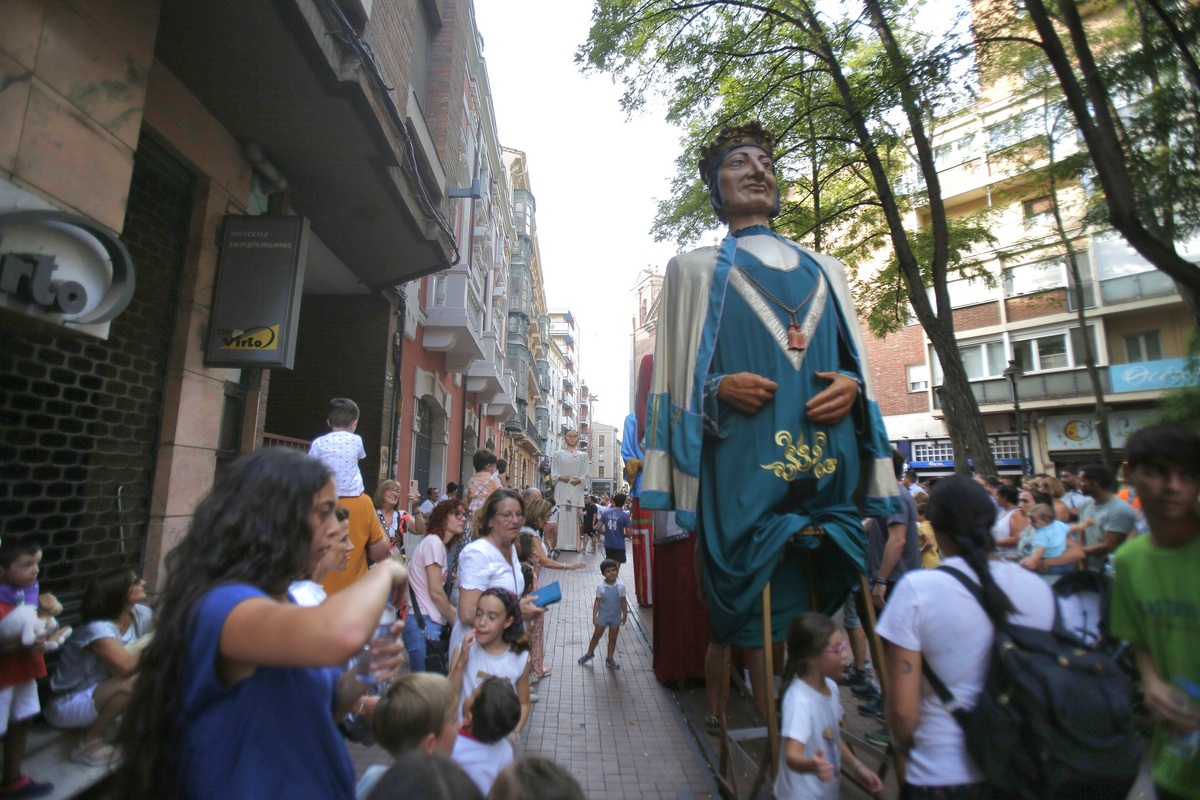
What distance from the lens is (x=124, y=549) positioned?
4418 millimetres

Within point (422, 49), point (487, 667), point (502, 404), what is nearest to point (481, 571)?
point (487, 667)

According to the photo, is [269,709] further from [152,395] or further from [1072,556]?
[1072,556]

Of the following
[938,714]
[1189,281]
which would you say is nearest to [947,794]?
[938,714]

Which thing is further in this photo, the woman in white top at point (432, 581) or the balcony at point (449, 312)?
the balcony at point (449, 312)

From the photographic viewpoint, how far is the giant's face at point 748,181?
3189 mm

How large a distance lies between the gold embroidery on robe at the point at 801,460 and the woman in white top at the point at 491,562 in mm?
1417

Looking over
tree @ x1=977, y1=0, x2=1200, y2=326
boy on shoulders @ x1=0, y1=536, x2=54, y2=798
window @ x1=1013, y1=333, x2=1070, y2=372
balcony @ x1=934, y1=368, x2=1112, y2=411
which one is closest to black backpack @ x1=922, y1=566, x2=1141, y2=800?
boy on shoulders @ x1=0, y1=536, x2=54, y2=798

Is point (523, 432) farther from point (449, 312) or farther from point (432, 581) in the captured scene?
point (432, 581)

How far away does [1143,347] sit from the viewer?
2044 cm

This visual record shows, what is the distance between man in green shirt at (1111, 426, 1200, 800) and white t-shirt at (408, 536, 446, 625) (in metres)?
3.53

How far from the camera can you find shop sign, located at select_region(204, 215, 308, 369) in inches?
197

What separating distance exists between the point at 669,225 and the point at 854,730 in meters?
8.51

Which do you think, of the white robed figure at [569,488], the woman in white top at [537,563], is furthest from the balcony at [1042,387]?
the woman in white top at [537,563]

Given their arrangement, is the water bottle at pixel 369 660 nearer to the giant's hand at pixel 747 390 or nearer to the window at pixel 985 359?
the giant's hand at pixel 747 390
